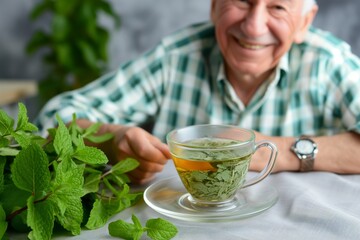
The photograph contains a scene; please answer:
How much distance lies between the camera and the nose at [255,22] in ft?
5.12

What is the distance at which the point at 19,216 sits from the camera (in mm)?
904

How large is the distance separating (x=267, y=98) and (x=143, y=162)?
2.20 ft

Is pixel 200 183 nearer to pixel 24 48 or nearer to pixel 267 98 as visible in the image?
pixel 267 98

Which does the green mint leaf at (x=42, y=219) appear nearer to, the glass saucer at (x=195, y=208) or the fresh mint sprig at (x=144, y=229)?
the fresh mint sprig at (x=144, y=229)

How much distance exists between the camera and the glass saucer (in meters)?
0.97

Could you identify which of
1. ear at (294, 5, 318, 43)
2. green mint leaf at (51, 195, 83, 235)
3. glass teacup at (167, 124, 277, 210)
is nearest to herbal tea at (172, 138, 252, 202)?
glass teacup at (167, 124, 277, 210)

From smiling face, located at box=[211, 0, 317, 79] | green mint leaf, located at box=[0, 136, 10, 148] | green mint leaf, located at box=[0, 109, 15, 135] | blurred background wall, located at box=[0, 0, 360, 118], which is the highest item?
smiling face, located at box=[211, 0, 317, 79]

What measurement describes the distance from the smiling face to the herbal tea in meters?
0.64

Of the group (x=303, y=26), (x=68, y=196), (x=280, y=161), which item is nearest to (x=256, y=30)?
(x=303, y=26)

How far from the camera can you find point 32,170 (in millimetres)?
815

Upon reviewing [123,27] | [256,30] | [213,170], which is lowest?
[123,27]

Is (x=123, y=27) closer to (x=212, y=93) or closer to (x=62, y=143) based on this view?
(x=212, y=93)

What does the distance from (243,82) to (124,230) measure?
94 centimetres

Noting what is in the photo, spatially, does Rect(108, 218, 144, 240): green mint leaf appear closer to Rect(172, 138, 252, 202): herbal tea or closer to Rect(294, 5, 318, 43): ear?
Rect(172, 138, 252, 202): herbal tea
